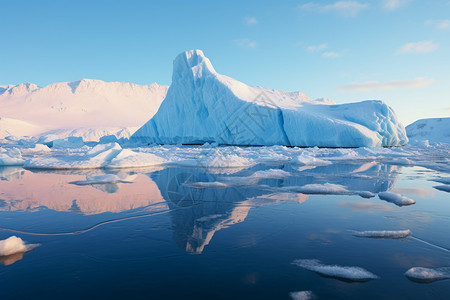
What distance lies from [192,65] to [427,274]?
2973 centimetres

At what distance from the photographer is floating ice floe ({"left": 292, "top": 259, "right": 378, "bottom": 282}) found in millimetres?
2537

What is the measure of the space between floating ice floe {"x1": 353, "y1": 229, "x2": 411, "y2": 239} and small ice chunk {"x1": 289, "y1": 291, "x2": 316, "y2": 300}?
1.69 metres

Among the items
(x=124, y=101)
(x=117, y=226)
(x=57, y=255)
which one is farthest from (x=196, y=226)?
(x=124, y=101)

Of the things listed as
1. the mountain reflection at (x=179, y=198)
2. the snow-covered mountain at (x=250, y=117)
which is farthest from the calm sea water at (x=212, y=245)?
the snow-covered mountain at (x=250, y=117)

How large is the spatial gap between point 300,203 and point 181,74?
2677 centimetres

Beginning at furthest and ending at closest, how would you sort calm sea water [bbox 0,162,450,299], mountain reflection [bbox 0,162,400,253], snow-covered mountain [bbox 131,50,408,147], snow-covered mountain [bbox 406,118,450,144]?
snow-covered mountain [bbox 406,118,450,144] → snow-covered mountain [bbox 131,50,408,147] → mountain reflection [bbox 0,162,400,253] → calm sea water [bbox 0,162,450,299]

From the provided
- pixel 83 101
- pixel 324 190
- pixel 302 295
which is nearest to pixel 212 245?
pixel 302 295

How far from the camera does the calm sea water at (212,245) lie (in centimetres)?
237

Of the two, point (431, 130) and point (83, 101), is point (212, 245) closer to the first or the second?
point (431, 130)

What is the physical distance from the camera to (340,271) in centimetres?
263

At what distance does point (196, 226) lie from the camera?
3975 mm

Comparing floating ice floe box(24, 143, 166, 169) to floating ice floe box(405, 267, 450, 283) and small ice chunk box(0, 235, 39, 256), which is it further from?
floating ice floe box(405, 267, 450, 283)

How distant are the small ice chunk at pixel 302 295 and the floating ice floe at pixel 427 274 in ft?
3.21

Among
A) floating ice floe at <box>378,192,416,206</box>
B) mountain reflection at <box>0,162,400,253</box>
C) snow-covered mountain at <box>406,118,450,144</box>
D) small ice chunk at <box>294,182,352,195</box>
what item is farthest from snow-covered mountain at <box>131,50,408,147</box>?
snow-covered mountain at <box>406,118,450,144</box>
